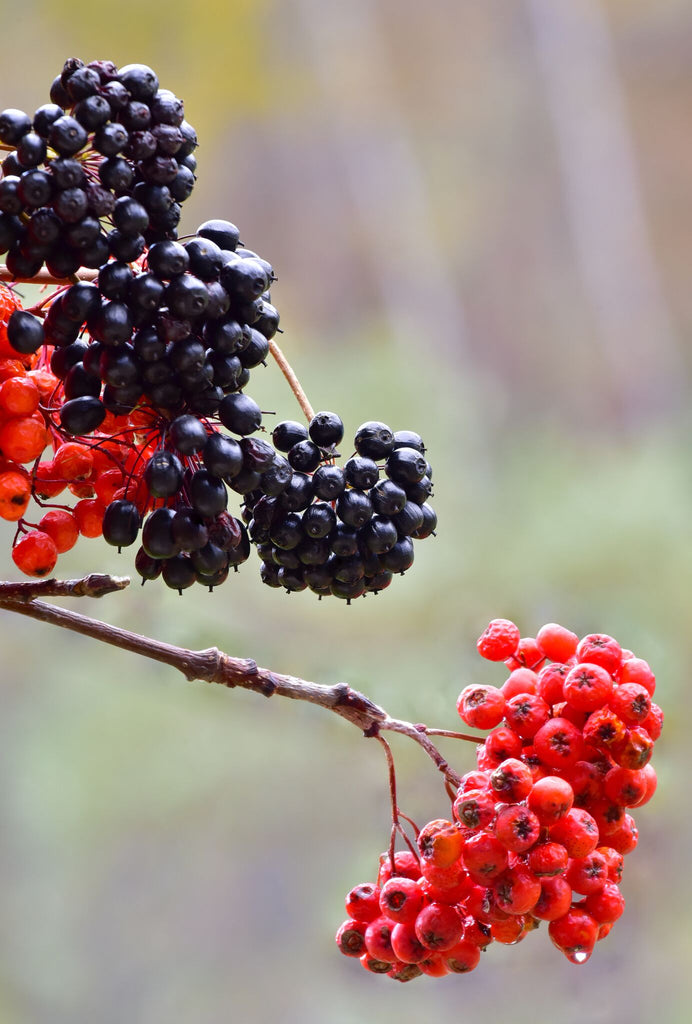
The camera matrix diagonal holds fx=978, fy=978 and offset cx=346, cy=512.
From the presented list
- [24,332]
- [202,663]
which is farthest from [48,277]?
[202,663]

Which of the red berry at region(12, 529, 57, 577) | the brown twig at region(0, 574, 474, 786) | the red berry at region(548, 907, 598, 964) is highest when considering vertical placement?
the red berry at region(12, 529, 57, 577)

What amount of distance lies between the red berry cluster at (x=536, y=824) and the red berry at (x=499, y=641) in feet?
0.09

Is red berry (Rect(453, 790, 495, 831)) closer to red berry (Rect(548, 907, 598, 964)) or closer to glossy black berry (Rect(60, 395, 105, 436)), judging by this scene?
red berry (Rect(548, 907, 598, 964))

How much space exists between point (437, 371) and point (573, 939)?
83.2 inches

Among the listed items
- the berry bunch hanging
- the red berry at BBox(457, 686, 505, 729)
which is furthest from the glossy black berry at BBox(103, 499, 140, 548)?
the red berry at BBox(457, 686, 505, 729)

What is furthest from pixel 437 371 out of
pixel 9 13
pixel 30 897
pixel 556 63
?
pixel 30 897

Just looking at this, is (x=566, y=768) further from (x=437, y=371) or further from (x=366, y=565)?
(x=437, y=371)

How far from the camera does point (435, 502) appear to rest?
7.61 feet

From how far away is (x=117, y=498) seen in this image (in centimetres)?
60

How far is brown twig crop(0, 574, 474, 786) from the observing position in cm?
60

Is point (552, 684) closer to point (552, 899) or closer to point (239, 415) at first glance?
point (552, 899)

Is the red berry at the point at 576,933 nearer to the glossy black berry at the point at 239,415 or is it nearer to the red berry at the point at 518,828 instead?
the red berry at the point at 518,828

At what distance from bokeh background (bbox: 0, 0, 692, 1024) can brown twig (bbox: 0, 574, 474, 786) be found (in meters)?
0.45

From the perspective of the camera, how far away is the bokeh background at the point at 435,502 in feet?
5.28
